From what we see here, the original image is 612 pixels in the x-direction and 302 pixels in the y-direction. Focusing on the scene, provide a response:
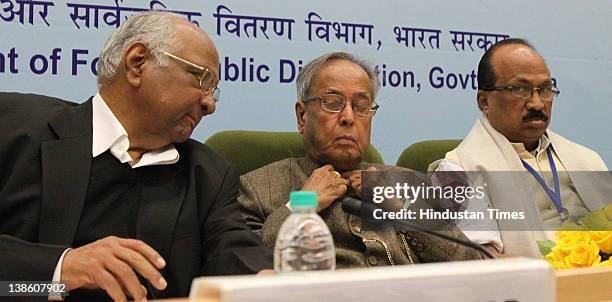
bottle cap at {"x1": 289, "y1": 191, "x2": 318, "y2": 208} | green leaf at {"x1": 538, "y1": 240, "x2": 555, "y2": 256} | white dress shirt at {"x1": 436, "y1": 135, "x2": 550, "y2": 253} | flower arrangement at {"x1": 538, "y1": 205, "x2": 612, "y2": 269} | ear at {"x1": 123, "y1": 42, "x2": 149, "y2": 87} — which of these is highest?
ear at {"x1": 123, "y1": 42, "x2": 149, "y2": 87}

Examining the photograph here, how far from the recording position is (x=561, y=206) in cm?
248

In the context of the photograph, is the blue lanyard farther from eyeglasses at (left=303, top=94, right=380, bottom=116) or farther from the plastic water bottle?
the plastic water bottle

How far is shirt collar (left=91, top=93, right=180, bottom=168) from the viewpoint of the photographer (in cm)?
179

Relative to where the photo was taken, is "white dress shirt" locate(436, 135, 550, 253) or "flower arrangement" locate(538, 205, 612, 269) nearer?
"flower arrangement" locate(538, 205, 612, 269)

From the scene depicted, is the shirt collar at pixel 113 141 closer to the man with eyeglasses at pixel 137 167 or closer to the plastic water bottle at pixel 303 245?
the man with eyeglasses at pixel 137 167

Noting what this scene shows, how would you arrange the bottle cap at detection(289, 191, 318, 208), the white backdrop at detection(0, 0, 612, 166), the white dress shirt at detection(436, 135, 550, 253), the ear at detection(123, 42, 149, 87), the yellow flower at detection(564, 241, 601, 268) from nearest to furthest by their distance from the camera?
the bottle cap at detection(289, 191, 318, 208)
the yellow flower at detection(564, 241, 601, 268)
the ear at detection(123, 42, 149, 87)
the white dress shirt at detection(436, 135, 550, 253)
the white backdrop at detection(0, 0, 612, 166)

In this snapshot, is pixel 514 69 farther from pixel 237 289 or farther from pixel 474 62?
pixel 237 289

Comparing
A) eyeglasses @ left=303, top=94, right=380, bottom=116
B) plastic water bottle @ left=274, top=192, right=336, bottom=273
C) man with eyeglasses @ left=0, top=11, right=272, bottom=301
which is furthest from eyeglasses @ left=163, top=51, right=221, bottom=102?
plastic water bottle @ left=274, top=192, right=336, bottom=273

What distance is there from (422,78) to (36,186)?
2122mm

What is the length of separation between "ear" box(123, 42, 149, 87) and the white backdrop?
3.05 ft

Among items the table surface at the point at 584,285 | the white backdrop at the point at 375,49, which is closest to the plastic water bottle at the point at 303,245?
the table surface at the point at 584,285

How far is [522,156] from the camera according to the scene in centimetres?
257

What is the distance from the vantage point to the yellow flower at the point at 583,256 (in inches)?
59.5

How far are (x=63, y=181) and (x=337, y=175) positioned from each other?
860 mm
